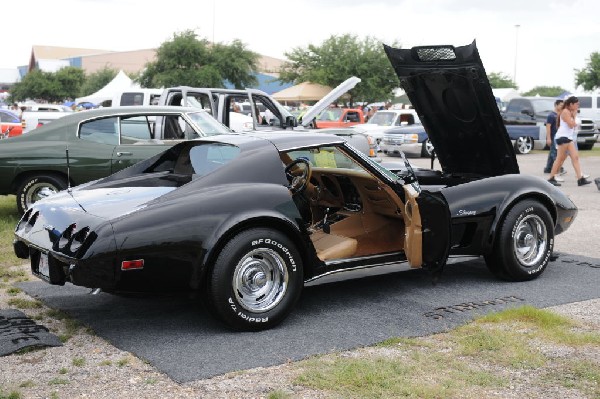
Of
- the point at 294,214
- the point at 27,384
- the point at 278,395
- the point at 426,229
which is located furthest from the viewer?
the point at 426,229

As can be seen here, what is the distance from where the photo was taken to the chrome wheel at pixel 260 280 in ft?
15.6

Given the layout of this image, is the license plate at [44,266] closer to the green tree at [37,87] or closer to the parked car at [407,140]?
the parked car at [407,140]

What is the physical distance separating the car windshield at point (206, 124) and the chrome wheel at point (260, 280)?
500 centimetres

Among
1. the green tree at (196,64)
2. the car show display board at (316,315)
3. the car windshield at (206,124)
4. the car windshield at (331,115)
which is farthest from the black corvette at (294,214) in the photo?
the green tree at (196,64)

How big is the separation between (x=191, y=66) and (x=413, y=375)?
38.4 metres

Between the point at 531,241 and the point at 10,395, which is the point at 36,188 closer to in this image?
the point at 10,395

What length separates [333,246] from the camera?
18.1 feet

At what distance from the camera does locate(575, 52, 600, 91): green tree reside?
49.6 meters

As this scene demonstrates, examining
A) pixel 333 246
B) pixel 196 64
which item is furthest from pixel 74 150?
pixel 196 64

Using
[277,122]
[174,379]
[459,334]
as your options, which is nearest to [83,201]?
[174,379]

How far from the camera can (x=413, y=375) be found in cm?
403

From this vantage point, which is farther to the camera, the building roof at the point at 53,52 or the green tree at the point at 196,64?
the building roof at the point at 53,52

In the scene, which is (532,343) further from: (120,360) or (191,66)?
(191,66)

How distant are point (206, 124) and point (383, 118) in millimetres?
13782
